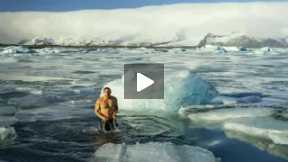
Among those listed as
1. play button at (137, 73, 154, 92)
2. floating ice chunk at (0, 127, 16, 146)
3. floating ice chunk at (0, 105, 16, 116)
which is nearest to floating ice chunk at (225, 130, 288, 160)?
play button at (137, 73, 154, 92)

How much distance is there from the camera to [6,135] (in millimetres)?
9477

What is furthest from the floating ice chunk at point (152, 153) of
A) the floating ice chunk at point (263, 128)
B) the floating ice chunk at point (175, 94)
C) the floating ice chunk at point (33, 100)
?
the floating ice chunk at point (33, 100)

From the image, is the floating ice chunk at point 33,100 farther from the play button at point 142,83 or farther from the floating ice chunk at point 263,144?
the floating ice chunk at point 263,144

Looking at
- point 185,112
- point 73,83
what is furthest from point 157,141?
point 73,83

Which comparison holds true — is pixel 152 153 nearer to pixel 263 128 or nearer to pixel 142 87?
pixel 263 128

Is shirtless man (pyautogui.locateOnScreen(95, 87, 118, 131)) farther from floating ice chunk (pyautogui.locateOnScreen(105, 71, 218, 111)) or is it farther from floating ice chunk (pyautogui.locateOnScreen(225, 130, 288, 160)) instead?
floating ice chunk (pyautogui.locateOnScreen(105, 71, 218, 111))

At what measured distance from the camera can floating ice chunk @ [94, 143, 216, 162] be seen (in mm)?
7559

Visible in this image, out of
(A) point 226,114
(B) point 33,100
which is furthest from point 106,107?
(B) point 33,100

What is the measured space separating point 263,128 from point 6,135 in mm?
5055

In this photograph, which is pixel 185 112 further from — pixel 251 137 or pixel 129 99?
pixel 251 137

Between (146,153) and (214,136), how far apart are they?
237cm

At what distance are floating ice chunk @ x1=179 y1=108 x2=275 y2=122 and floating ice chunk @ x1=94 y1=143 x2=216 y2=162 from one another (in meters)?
3.00

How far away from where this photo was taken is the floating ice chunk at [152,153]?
756cm

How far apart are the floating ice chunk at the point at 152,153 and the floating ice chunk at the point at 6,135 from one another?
83.2 inches
